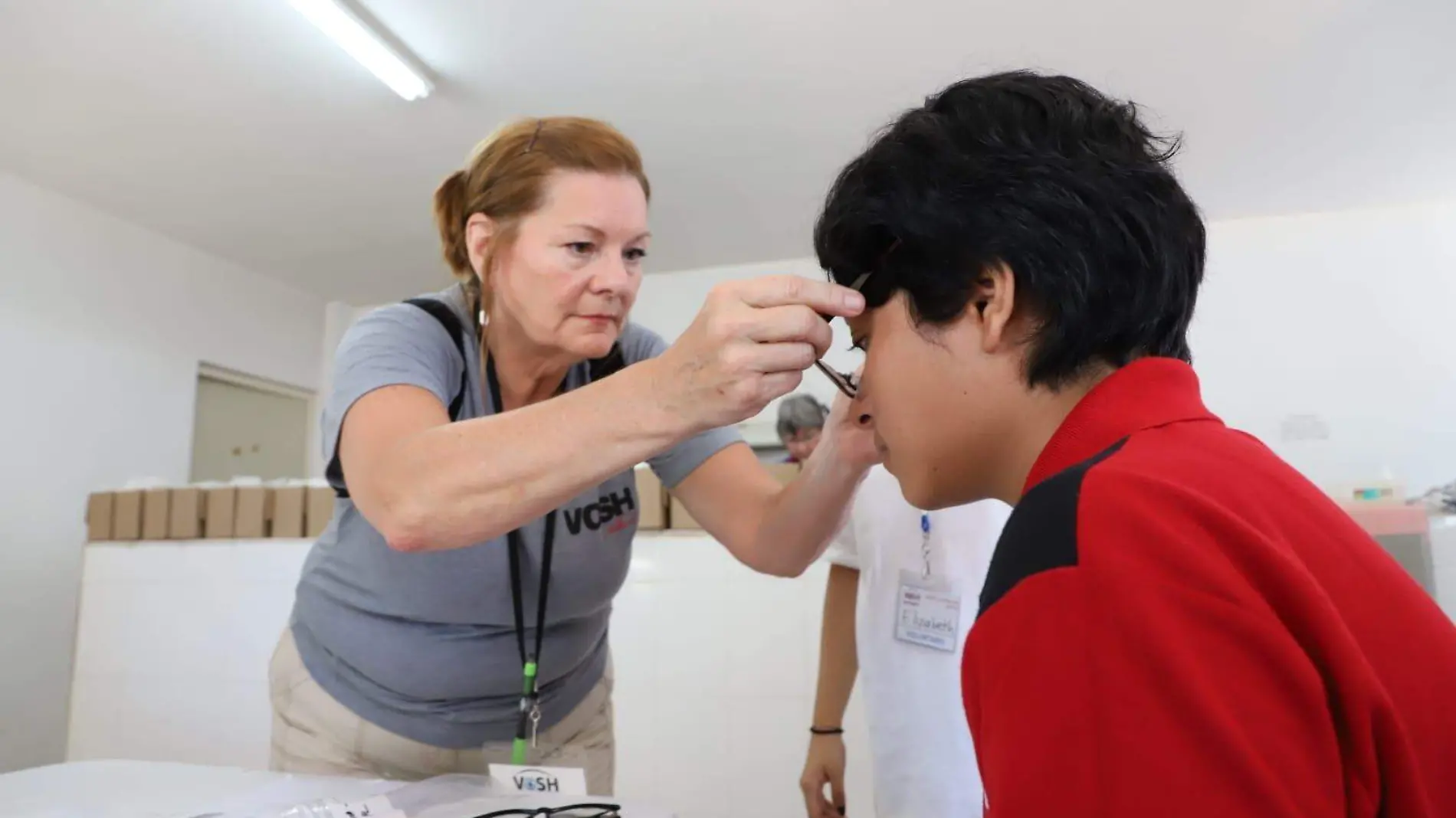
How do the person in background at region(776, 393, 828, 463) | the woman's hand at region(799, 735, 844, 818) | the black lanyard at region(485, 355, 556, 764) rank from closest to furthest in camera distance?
the black lanyard at region(485, 355, 556, 764) → the woman's hand at region(799, 735, 844, 818) → the person in background at region(776, 393, 828, 463)

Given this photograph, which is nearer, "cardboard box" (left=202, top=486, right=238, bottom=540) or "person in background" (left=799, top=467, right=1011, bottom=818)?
"person in background" (left=799, top=467, right=1011, bottom=818)

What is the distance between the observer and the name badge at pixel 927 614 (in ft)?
4.98

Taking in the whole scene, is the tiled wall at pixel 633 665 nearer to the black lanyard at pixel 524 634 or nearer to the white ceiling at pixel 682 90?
the white ceiling at pixel 682 90

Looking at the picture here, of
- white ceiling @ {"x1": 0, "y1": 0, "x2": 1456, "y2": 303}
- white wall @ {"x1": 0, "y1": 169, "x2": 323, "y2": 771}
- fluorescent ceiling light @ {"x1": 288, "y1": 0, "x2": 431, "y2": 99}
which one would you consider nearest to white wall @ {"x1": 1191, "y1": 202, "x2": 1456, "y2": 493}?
white ceiling @ {"x1": 0, "y1": 0, "x2": 1456, "y2": 303}

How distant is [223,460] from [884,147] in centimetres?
506

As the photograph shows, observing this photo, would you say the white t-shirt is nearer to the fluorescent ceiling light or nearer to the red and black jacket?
the red and black jacket

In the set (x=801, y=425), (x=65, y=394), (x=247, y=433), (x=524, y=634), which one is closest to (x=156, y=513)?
(x=65, y=394)

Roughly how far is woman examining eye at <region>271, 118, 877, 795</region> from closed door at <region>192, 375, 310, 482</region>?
4059 mm

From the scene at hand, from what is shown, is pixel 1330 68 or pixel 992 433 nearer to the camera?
pixel 992 433

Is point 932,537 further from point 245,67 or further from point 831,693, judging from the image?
point 245,67

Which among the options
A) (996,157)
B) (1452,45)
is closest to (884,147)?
(996,157)

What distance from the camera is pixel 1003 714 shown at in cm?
48

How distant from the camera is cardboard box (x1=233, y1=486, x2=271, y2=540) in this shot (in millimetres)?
3383

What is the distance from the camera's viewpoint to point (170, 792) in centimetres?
103
